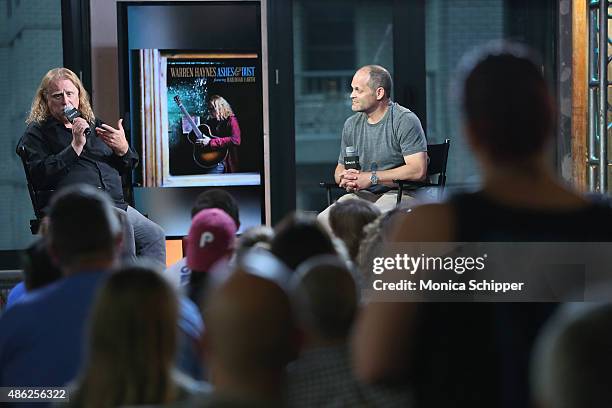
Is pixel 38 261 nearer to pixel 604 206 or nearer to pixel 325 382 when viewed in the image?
pixel 325 382

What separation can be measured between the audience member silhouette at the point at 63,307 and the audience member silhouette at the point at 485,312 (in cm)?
76

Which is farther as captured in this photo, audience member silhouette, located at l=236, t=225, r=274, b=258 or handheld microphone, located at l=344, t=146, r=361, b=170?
handheld microphone, located at l=344, t=146, r=361, b=170

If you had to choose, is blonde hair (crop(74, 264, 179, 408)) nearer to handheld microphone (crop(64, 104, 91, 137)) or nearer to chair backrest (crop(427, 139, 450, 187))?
handheld microphone (crop(64, 104, 91, 137))

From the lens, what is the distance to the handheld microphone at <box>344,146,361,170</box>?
4.75 m

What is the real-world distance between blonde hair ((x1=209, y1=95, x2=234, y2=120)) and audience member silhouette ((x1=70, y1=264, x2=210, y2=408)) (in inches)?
179

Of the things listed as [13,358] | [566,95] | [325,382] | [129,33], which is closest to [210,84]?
[129,33]

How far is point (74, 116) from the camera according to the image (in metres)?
4.51

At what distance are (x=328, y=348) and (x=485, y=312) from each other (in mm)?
303

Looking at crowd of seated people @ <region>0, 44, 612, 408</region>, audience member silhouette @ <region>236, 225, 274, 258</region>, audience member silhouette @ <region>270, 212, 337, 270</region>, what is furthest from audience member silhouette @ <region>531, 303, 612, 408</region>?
audience member silhouette @ <region>236, 225, 274, 258</region>

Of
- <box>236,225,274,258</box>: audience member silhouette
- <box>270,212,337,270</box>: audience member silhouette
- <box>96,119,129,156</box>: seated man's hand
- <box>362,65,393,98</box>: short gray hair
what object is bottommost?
<box>236,225,274,258</box>: audience member silhouette

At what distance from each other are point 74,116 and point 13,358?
2.62m

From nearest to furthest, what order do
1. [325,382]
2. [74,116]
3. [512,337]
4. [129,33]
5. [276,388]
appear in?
[276,388] < [512,337] < [325,382] < [74,116] < [129,33]

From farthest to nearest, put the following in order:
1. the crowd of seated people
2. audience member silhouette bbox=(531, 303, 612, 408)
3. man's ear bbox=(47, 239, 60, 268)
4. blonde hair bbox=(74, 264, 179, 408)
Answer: man's ear bbox=(47, 239, 60, 268) < blonde hair bbox=(74, 264, 179, 408) < the crowd of seated people < audience member silhouette bbox=(531, 303, 612, 408)

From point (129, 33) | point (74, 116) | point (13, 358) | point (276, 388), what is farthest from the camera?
point (129, 33)
